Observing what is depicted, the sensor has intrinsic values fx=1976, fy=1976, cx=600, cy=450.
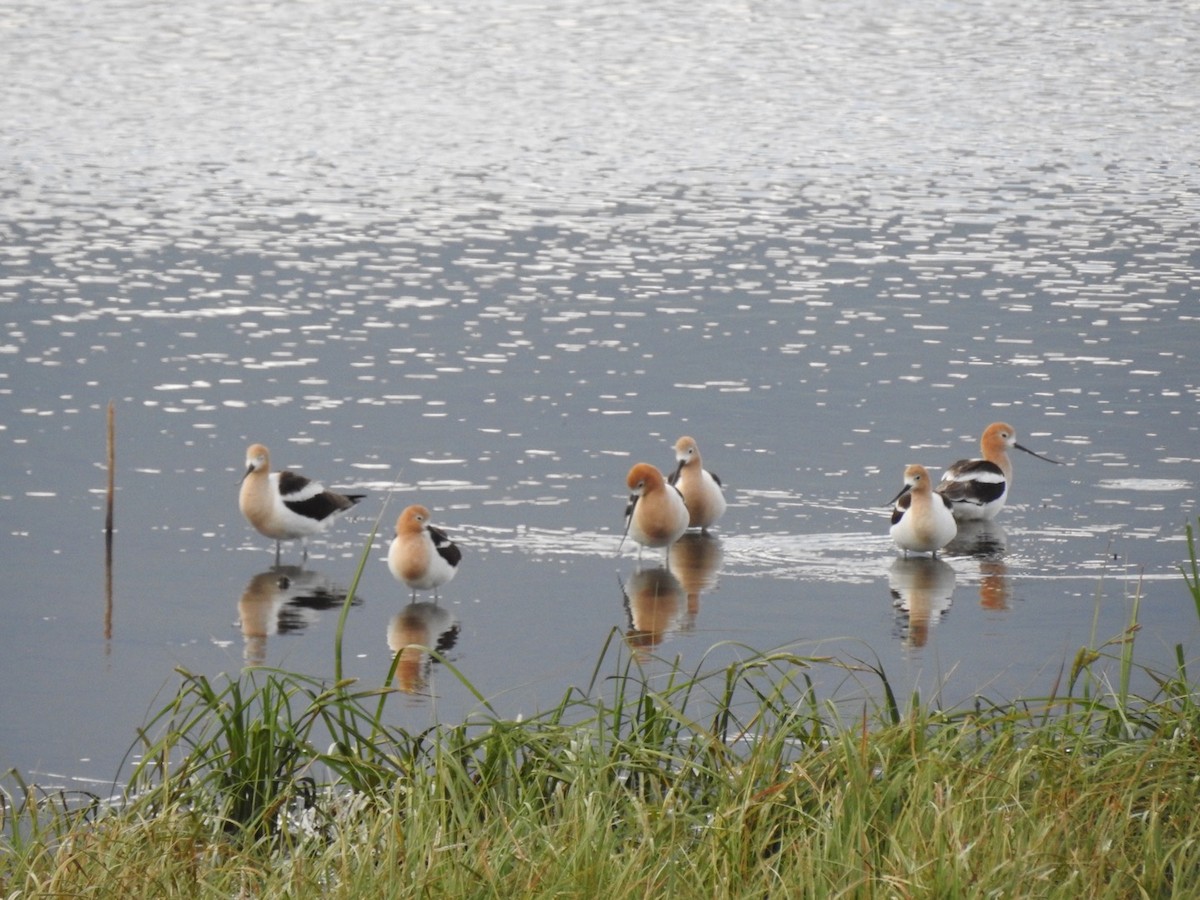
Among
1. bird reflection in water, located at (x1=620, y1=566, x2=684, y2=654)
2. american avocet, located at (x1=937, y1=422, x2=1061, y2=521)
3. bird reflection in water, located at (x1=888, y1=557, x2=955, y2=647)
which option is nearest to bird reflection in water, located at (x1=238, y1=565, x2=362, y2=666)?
bird reflection in water, located at (x1=620, y1=566, x2=684, y2=654)

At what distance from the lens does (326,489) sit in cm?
1149

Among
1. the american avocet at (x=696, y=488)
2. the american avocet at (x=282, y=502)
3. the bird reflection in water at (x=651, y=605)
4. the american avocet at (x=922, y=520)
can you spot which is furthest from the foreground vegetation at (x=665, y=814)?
the american avocet at (x=696, y=488)

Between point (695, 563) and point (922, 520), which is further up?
point (922, 520)

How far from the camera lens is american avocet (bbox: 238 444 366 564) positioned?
36.2 ft

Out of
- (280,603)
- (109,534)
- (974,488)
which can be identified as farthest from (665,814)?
(974,488)

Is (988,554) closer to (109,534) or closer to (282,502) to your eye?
(282,502)

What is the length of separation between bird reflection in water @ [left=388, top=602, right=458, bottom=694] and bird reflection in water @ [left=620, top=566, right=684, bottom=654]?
0.91 metres

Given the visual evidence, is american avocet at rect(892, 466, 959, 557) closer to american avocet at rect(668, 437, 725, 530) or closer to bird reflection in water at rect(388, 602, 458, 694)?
american avocet at rect(668, 437, 725, 530)

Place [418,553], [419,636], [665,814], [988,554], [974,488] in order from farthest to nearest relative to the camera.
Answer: [974,488] → [988,554] → [418,553] → [419,636] → [665,814]

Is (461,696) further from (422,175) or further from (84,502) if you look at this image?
(422,175)

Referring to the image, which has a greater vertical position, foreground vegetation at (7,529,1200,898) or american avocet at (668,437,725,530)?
american avocet at (668,437,725,530)

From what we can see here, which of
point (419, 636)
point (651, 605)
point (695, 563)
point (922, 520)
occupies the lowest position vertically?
point (419, 636)

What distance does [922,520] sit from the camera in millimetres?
11000

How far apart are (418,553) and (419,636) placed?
1.67 feet
